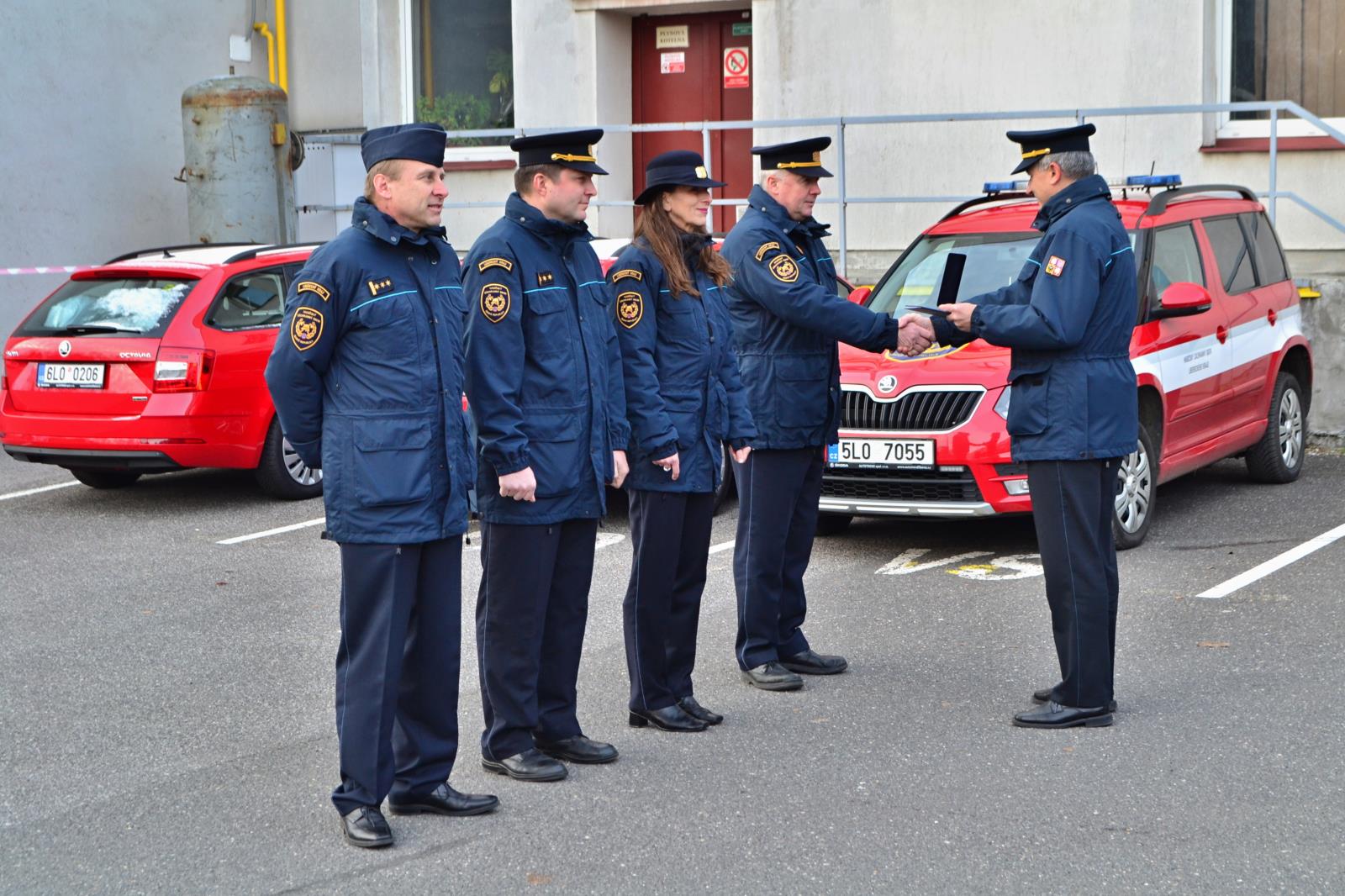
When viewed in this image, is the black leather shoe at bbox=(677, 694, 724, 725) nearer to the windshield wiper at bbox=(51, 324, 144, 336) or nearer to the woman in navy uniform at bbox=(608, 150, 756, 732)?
the woman in navy uniform at bbox=(608, 150, 756, 732)

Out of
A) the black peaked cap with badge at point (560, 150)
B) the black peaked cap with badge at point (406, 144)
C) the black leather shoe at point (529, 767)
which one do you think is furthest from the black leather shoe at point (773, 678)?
the black peaked cap with badge at point (406, 144)

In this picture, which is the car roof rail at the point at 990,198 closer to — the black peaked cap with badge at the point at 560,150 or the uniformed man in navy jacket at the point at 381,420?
the black peaked cap with badge at the point at 560,150

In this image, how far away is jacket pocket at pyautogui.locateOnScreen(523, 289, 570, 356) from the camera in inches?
199

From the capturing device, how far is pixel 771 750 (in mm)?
5449

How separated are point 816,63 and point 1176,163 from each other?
3268 millimetres

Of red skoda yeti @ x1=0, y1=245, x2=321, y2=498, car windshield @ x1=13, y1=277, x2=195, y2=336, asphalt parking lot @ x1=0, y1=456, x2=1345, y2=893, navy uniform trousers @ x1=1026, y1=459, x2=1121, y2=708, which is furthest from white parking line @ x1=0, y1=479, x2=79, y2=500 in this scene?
navy uniform trousers @ x1=1026, y1=459, x2=1121, y2=708

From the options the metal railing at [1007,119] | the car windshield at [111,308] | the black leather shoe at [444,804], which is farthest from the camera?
the metal railing at [1007,119]

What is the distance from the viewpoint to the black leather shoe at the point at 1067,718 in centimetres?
563

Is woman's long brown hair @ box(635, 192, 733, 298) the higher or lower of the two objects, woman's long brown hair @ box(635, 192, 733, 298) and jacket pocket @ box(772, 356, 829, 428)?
the higher

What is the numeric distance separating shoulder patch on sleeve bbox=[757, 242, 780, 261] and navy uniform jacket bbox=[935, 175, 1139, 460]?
80 cm

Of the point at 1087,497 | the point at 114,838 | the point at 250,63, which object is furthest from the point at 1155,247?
the point at 250,63

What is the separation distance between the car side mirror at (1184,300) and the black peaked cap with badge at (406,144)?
4876mm

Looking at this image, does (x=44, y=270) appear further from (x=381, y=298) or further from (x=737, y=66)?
(x=381, y=298)

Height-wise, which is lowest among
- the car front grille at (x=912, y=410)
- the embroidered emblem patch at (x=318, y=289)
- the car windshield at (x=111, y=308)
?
the car front grille at (x=912, y=410)
